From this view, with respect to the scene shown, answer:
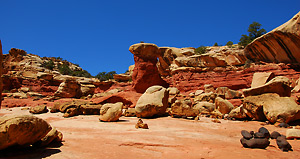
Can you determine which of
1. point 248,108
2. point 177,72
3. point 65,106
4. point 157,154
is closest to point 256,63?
point 177,72

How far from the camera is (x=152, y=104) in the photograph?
8.60 m

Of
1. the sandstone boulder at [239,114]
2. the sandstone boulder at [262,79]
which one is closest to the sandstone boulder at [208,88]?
the sandstone boulder at [262,79]

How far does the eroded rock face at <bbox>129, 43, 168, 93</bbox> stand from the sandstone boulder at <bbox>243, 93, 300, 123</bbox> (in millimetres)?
11091

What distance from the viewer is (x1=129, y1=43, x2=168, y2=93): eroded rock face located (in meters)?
18.0

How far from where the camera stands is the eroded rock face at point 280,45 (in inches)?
516

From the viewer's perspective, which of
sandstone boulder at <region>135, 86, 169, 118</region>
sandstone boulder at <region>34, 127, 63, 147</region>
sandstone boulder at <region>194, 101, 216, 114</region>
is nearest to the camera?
sandstone boulder at <region>34, 127, 63, 147</region>

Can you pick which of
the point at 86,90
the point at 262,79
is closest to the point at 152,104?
the point at 262,79

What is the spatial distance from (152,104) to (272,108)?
4695 mm

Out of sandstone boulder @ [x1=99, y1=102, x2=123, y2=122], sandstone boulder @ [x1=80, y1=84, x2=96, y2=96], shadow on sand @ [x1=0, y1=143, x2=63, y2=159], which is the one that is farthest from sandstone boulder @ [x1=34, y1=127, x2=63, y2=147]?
sandstone boulder @ [x1=80, y1=84, x2=96, y2=96]

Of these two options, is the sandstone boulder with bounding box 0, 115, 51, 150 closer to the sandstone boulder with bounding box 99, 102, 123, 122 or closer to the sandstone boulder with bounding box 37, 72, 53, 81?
the sandstone boulder with bounding box 99, 102, 123, 122

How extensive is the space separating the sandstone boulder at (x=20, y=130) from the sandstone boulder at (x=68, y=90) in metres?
17.3

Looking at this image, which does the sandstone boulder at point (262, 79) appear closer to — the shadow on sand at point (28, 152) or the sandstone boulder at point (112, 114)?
the sandstone boulder at point (112, 114)

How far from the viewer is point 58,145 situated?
3.24 meters

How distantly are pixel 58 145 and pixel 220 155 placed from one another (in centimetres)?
270
